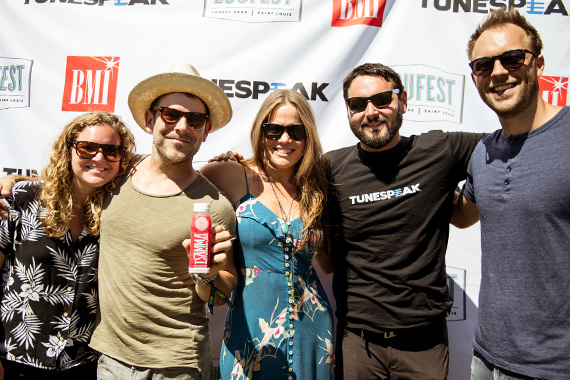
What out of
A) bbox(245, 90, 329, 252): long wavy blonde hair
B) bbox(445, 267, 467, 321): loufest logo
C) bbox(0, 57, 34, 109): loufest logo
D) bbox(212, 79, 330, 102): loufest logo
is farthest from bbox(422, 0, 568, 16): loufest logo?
bbox(0, 57, 34, 109): loufest logo

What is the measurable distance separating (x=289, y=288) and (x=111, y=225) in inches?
34.5

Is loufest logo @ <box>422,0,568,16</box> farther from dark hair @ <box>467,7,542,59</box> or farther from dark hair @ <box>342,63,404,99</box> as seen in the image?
dark hair @ <box>467,7,542,59</box>

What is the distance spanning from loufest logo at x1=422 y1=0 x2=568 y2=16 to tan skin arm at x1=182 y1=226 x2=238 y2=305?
7.39 feet

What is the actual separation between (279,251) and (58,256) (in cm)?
100

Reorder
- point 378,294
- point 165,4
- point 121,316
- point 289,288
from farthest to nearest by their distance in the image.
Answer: point 165,4 < point 378,294 < point 289,288 < point 121,316

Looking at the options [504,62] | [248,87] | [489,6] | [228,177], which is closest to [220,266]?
[228,177]

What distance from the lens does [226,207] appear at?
179 cm

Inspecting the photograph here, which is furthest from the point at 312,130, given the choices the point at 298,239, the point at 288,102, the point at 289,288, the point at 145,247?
the point at 145,247

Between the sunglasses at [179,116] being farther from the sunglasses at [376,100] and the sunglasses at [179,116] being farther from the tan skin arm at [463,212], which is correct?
the tan skin arm at [463,212]

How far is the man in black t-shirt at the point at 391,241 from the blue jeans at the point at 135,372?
0.84 m

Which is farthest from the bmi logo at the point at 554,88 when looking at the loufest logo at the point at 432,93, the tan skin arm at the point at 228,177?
the tan skin arm at the point at 228,177

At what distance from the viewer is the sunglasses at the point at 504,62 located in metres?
1.55

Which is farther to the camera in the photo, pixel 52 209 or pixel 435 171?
pixel 435 171

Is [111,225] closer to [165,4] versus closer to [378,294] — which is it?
[378,294]
